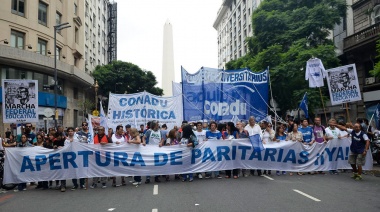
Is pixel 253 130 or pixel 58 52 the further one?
pixel 58 52

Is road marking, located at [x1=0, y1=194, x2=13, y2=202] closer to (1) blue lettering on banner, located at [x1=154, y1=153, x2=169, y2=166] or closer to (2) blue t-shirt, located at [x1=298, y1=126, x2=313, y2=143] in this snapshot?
(1) blue lettering on banner, located at [x1=154, y1=153, x2=169, y2=166]

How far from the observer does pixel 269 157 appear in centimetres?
1182

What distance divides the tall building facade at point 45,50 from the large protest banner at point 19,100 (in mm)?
12936

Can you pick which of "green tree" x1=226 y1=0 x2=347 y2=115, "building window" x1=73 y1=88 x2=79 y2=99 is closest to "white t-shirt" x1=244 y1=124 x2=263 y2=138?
"green tree" x1=226 y1=0 x2=347 y2=115

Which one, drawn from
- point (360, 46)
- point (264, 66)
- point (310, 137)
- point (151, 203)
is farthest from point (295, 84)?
point (151, 203)

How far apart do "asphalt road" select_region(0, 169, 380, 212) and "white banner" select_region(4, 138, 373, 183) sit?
58cm

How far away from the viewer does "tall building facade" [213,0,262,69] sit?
54688 mm

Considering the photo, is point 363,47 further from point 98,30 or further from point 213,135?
point 98,30

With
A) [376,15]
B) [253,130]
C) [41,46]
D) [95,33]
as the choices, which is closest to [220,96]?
[253,130]

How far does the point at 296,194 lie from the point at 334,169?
175 inches

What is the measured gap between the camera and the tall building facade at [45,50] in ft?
94.1

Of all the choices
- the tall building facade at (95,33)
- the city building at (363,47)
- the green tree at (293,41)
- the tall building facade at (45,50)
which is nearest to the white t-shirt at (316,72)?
the green tree at (293,41)

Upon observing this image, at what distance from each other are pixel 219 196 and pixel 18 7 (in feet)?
92.4

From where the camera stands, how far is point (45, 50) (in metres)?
33.4
